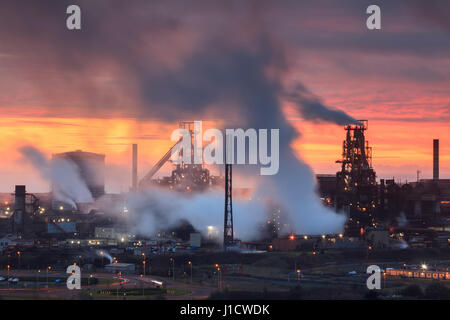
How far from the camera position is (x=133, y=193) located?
116 meters

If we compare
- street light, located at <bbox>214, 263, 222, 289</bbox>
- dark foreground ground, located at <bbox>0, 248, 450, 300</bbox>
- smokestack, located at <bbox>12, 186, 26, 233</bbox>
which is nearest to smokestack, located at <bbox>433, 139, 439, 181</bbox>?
dark foreground ground, located at <bbox>0, 248, 450, 300</bbox>

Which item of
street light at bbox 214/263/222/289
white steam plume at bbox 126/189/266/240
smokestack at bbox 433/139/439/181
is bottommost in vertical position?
street light at bbox 214/263/222/289

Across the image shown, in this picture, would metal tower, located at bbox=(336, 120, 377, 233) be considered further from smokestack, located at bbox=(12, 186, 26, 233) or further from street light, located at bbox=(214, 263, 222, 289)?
smokestack, located at bbox=(12, 186, 26, 233)

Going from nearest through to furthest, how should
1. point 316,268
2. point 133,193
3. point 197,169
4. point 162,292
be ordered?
1. point 162,292
2. point 316,268
3. point 197,169
4. point 133,193

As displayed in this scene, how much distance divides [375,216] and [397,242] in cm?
656

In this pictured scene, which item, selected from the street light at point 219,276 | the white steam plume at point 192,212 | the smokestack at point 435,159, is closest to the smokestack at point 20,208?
the white steam plume at point 192,212

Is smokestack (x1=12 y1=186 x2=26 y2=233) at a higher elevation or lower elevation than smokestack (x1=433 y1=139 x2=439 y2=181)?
lower

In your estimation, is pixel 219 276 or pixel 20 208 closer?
pixel 219 276

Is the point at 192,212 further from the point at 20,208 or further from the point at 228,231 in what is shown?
the point at 20,208

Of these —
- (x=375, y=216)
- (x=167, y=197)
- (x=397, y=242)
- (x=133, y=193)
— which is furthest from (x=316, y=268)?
(x=133, y=193)

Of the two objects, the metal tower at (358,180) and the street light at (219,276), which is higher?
→ the metal tower at (358,180)

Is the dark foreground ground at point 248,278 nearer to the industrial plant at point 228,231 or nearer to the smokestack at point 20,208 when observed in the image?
the industrial plant at point 228,231

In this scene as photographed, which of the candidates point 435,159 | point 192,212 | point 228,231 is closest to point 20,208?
point 192,212
